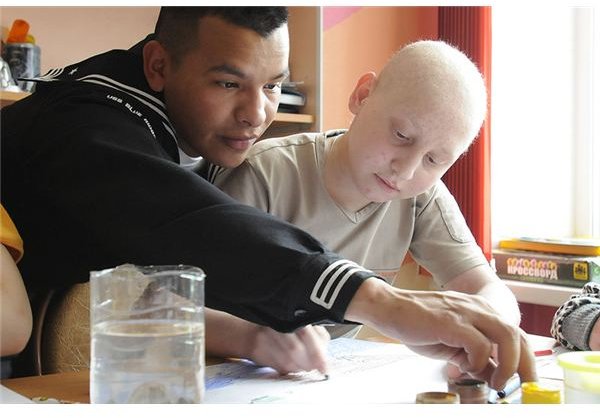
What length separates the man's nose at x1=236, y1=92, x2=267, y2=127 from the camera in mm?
1077

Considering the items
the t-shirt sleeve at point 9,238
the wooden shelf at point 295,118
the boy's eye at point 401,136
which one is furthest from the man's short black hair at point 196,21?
the wooden shelf at point 295,118

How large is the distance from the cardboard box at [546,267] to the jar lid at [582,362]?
1768 millimetres

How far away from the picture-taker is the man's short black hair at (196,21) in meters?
1.07

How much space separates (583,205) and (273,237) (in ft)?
7.95

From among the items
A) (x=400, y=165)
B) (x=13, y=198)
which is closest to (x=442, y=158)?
(x=400, y=165)

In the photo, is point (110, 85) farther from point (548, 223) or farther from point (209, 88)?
point (548, 223)

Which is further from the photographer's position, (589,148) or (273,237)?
(589,148)

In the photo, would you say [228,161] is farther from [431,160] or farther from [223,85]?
[431,160]

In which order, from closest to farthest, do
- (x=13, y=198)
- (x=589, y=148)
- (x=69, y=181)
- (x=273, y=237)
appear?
(x=273, y=237)
(x=69, y=181)
(x=13, y=198)
(x=589, y=148)

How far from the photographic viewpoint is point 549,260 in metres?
2.48

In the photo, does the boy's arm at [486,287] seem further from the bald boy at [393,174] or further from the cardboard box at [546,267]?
the cardboard box at [546,267]

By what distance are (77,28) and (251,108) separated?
1367 mm

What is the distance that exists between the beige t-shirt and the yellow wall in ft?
4.29

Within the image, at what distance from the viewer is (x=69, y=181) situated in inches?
34.4
